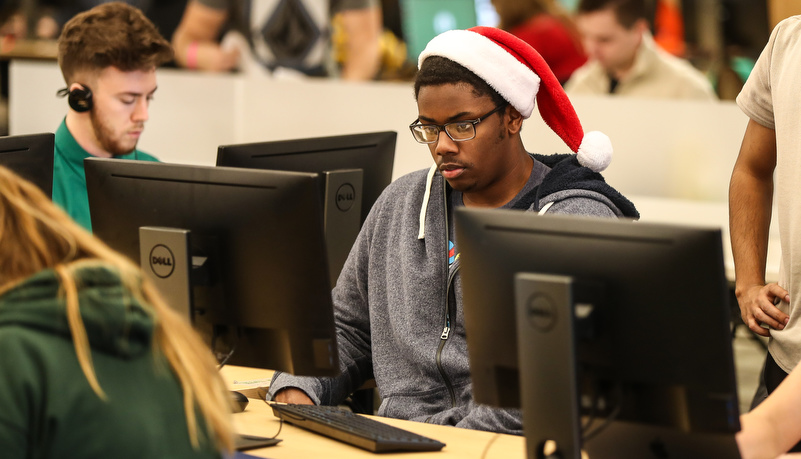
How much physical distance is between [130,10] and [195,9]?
3.22m

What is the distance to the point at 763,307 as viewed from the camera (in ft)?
6.38

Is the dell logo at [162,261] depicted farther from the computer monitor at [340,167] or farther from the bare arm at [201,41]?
the bare arm at [201,41]

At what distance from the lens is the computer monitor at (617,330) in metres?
1.22

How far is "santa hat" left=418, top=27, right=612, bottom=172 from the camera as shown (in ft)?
6.52

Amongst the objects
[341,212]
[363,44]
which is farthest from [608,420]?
[363,44]

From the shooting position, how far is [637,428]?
4.43 ft

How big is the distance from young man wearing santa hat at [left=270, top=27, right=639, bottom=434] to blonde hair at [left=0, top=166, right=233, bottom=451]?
85 centimetres

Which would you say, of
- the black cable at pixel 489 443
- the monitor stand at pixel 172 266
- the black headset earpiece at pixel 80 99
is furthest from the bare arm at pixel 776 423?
the black headset earpiece at pixel 80 99

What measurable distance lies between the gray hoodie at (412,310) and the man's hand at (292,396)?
13 mm

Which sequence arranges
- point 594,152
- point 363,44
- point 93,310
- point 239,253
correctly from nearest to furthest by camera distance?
point 93,310 < point 239,253 < point 594,152 < point 363,44

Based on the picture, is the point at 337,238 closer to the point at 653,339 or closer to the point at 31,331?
the point at 653,339

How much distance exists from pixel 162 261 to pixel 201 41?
4.54 meters

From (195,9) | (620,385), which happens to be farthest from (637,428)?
(195,9)

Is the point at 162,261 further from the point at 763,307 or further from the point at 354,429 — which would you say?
the point at 763,307
